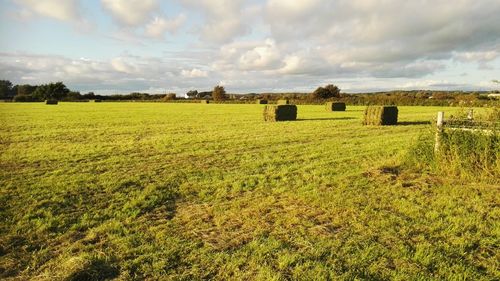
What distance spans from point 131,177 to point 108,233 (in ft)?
12.1

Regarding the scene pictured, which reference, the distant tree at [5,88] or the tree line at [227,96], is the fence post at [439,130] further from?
the distant tree at [5,88]

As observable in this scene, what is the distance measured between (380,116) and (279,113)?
23.0ft

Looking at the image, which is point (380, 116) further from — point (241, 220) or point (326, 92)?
point (326, 92)

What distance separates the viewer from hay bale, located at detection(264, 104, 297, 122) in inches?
1105

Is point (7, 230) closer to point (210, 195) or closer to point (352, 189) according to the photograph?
point (210, 195)

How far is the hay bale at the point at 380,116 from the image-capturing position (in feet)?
79.4

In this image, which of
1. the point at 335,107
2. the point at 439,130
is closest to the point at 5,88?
the point at 335,107

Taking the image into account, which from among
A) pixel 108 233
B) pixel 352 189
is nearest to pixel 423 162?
pixel 352 189

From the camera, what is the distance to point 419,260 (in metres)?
5.00

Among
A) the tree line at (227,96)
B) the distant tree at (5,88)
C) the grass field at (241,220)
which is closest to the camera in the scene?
the grass field at (241,220)

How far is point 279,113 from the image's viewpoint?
2814 centimetres

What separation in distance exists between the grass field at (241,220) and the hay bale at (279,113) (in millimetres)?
15950

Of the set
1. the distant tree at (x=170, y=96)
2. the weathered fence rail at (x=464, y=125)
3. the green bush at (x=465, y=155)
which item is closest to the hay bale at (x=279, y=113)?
the green bush at (x=465, y=155)

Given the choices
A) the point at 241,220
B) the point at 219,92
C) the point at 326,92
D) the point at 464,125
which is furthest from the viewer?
the point at 219,92
